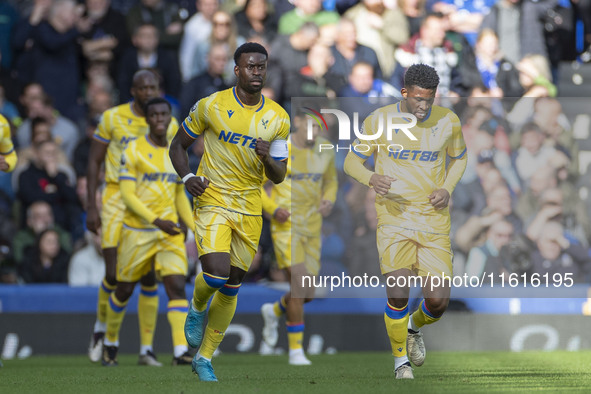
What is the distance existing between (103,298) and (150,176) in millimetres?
1540

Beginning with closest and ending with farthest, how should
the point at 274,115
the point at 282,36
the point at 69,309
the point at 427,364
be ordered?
the point at 274,115
the point at 427,364
the point at 69,309
the point at 282,36

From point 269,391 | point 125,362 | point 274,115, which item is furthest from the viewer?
point 125,362

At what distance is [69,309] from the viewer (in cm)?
1313

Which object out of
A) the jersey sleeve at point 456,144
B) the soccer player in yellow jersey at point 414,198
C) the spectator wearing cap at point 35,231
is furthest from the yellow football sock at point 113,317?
the jersey sleeve at point 456,144

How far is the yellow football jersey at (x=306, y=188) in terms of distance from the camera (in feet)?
38.9

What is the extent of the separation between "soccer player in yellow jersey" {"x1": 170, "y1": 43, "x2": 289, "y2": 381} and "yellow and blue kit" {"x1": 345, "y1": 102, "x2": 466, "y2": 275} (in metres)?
0.91

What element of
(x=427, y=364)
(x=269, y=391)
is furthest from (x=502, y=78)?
(x=269, y=391)

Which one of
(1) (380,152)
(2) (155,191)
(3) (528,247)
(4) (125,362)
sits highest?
(1) (380,152)

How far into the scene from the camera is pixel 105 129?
38.3 feet

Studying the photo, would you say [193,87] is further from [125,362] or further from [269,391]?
[269,391]

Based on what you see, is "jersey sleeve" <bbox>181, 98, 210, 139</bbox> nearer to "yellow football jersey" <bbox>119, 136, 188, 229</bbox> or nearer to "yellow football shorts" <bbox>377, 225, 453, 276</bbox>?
"yellow football shorts" <bbox>377, 225, 453, 276</bbox>

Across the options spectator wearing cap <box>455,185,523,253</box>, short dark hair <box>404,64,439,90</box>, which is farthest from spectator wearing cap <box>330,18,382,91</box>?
short dark hair <box>404,64,439,90</box>

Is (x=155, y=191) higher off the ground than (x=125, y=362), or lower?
higher

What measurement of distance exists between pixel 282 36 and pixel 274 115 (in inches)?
282
